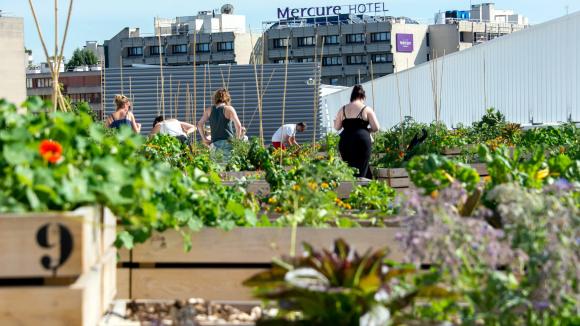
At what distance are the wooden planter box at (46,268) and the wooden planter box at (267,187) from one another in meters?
4.05

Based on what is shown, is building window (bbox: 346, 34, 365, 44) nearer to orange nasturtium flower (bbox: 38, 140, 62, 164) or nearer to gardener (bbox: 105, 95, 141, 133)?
gardener (bbox: 105, 95, 141, 133)

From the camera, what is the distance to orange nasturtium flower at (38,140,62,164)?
3.78 meters

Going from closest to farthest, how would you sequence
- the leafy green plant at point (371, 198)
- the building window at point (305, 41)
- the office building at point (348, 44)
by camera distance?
the leafy green plant at point (371, 198), the office building at point (348, 44), the building window at point (305, 41)

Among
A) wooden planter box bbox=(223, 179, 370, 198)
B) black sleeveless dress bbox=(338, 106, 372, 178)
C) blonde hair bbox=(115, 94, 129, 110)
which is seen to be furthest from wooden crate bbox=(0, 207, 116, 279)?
blonde hair bbox=(115, 94, 129, 110)

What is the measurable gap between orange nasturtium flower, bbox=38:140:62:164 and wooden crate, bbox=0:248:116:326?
40cm

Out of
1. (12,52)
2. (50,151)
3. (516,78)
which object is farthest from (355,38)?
(50,151)

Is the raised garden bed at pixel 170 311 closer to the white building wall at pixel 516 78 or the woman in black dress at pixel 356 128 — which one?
A: the woman in black dress at pixel 356 128

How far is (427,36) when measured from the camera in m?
150

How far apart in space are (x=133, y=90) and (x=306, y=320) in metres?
25.3

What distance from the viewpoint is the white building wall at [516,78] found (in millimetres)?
16500

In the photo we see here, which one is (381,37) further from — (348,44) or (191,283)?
(191,283)

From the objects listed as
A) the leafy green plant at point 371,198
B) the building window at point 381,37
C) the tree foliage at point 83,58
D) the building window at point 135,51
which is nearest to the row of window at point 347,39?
the building window at point 381,37

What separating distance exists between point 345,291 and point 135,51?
14754 cm

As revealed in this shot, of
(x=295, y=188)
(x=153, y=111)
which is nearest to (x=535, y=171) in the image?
(x=295, y=188)
